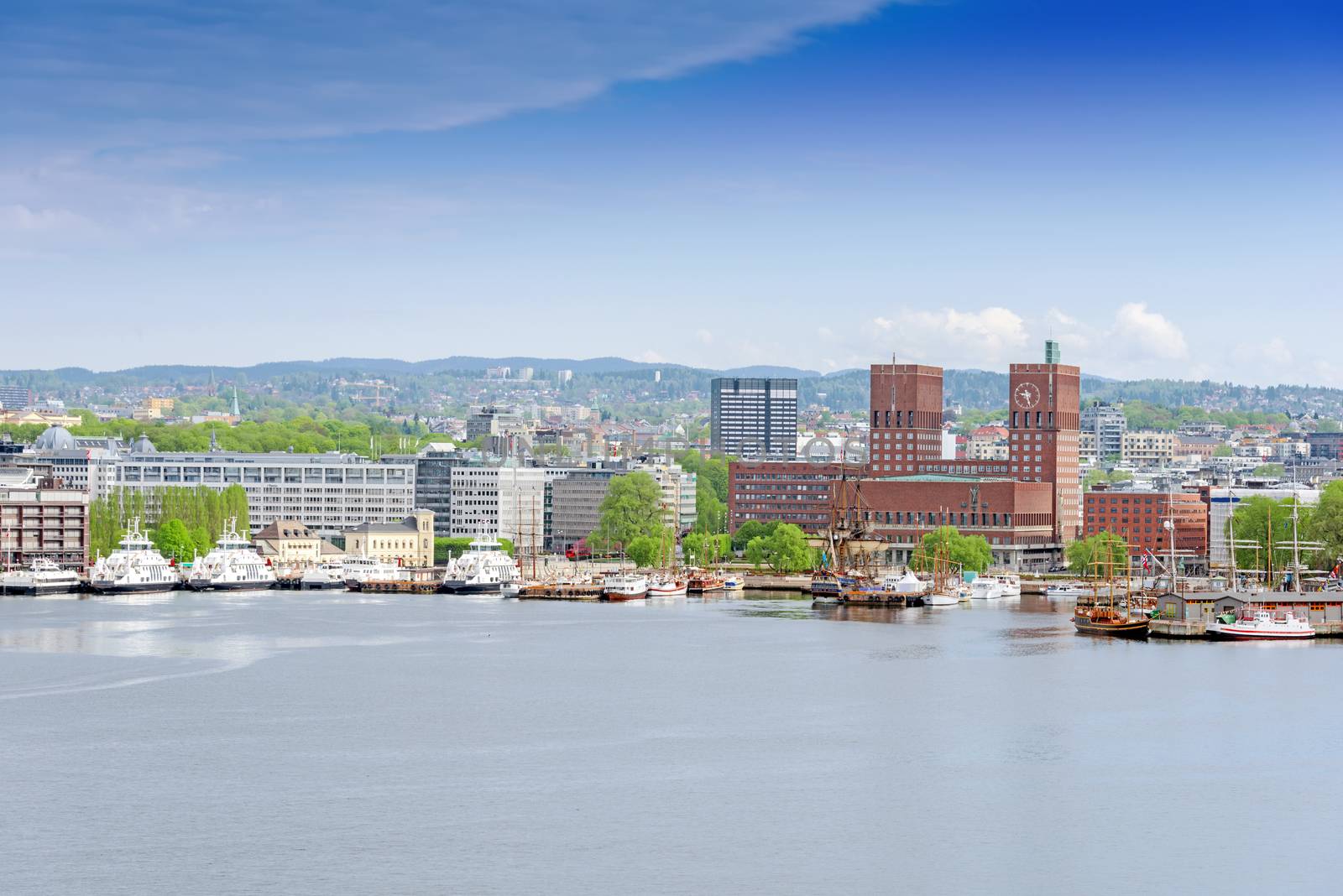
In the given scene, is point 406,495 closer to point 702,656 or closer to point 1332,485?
point 1332,485

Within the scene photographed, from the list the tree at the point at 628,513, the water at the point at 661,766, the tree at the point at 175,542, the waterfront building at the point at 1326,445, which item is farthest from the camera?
the waterfront building at the point at 1326,445

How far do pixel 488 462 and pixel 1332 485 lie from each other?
46.5 meters

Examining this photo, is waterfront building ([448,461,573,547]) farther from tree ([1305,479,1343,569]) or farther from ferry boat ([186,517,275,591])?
tree ([1305,479,1343,569])

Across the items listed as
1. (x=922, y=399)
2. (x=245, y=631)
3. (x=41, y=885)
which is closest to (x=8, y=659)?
(x=245, y=631)

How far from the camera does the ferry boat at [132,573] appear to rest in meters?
75.8

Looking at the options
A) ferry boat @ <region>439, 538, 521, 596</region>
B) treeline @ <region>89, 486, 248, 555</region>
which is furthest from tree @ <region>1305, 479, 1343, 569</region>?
treeline @ <region>89, 486, 248, 555</region>

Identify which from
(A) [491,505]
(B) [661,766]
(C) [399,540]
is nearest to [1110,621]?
(B) [661,766]

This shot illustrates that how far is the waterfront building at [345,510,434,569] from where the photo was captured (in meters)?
97.0

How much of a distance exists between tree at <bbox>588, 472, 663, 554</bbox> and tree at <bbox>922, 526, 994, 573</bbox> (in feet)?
40.8

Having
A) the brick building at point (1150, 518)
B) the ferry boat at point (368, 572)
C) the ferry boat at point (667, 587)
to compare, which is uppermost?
the brick building at point (1150, 518)

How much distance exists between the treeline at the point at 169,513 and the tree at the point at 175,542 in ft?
0.35

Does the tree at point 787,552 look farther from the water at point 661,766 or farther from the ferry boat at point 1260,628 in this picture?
the water at point 661,766

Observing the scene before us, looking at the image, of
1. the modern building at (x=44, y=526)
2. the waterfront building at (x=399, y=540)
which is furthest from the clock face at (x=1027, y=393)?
the modern building at (x=44, y=526)

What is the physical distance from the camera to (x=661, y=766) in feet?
109
